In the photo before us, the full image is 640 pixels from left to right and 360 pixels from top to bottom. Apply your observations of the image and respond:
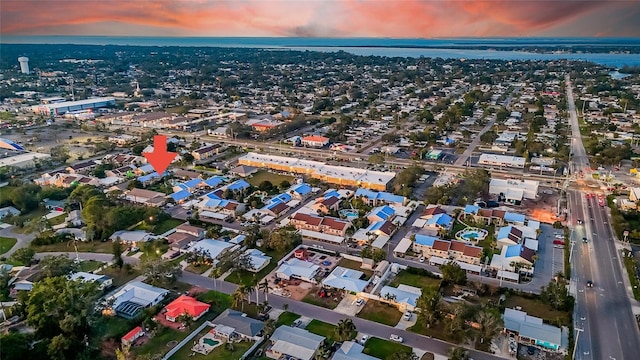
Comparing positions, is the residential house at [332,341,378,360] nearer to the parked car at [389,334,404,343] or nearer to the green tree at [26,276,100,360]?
the parked car at [389,334,404,343]

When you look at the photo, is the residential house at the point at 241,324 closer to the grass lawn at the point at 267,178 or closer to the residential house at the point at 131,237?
the residential house at the point at 131,237

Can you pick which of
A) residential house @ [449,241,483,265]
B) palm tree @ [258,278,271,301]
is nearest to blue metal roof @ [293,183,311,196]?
palm tree @ [258,278,271,301]

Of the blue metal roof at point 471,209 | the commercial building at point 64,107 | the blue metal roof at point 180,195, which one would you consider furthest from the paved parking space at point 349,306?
the commercial building at point 64,107

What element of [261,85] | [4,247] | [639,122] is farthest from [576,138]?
[261,85]

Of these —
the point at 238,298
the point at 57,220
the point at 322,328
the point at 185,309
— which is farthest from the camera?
the point at 57,220

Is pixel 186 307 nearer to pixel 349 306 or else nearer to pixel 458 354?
pixel 349 306

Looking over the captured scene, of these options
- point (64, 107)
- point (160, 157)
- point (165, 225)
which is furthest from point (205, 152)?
point (64, 107)
